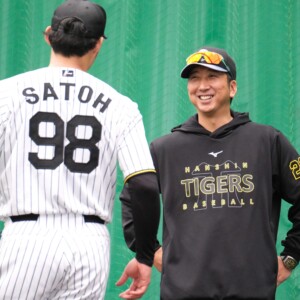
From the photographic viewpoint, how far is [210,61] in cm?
418

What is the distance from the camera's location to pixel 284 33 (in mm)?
5234

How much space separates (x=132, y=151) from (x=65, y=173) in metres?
0.25

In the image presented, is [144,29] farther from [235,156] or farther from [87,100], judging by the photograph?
[87,100]

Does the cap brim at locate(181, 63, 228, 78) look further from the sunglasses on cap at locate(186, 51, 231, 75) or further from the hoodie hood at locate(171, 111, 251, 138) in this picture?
the hoodie hood at locate(171, 111, 251, 138)

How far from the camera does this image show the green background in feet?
17.0

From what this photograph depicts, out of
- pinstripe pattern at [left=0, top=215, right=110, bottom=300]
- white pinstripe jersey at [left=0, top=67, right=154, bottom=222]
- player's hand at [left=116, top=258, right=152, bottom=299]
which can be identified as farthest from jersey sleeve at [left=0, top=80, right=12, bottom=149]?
player's hand at [left=116, top=258, right=152, bottom=299]

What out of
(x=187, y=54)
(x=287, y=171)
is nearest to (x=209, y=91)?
(x=287, y=171)

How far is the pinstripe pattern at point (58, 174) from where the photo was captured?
3057 millimetres

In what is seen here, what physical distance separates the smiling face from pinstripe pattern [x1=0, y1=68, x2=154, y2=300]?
1.00 meters

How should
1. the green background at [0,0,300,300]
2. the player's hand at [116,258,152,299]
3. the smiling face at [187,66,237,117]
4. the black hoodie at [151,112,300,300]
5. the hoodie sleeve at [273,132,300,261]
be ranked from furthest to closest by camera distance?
the green background at [0,0,300,300], the smiling face at [187,66,237,117], the hoodie sleeve at [273,132,300,261], the black hoodie at [151,112,300,300], the player's hand at [116,258,152,299]

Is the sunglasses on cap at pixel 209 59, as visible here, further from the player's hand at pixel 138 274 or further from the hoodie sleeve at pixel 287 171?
the player's hand at pixel 138 274

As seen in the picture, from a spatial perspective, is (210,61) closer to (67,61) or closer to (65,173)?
(67,61)

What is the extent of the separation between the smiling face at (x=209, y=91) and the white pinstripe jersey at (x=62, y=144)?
99cm

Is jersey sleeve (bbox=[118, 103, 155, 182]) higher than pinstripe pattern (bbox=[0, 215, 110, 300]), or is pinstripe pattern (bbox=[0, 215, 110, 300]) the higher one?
jersey sleeve (bbox=[118, 103, 155, 182])
